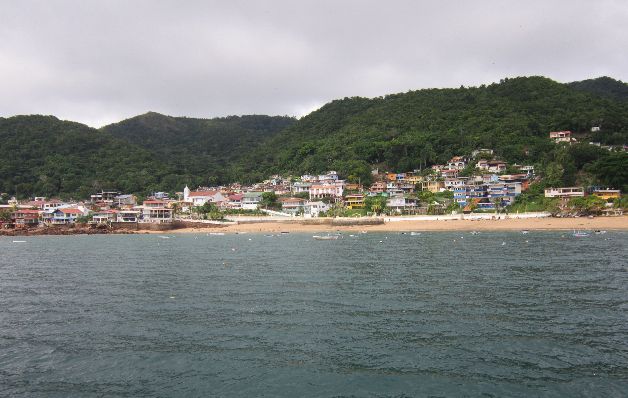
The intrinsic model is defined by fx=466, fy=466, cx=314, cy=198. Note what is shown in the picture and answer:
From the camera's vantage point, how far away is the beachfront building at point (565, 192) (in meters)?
75.1

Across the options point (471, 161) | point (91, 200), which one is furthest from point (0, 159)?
point (471, 161)

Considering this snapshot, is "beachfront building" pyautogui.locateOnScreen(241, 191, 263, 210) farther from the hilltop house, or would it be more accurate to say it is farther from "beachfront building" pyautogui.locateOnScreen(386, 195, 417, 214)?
the hilltop house

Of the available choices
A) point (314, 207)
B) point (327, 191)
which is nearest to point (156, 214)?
point (314, 207)

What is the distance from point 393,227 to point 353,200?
73.6 ft

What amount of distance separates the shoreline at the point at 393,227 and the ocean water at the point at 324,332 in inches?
1331

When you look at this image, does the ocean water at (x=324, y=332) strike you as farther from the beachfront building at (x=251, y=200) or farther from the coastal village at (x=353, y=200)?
the beachfront building at (x=251, y=200)

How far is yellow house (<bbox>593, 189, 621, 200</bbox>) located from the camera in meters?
72.0

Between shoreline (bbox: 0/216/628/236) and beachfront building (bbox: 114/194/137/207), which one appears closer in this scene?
shoreline (bbox: 0/216/628/236)

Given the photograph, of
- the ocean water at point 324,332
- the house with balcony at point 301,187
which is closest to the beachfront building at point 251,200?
the house with balcony at point 301,187

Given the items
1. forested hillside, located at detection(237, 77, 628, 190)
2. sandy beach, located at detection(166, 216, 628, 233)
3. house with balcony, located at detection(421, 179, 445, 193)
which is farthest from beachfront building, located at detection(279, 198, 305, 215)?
house with balcony, located at detection(421, 179, 445, 193)

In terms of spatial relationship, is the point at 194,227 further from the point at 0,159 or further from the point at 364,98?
the point at 364,98

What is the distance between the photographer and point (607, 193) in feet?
242

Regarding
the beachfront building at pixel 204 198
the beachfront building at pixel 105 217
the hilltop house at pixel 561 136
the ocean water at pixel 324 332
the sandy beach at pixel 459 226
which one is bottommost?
the ocean water at pixel 324 332

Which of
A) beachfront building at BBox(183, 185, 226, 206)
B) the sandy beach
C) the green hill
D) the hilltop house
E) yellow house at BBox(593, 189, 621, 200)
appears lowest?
the sandy beach
